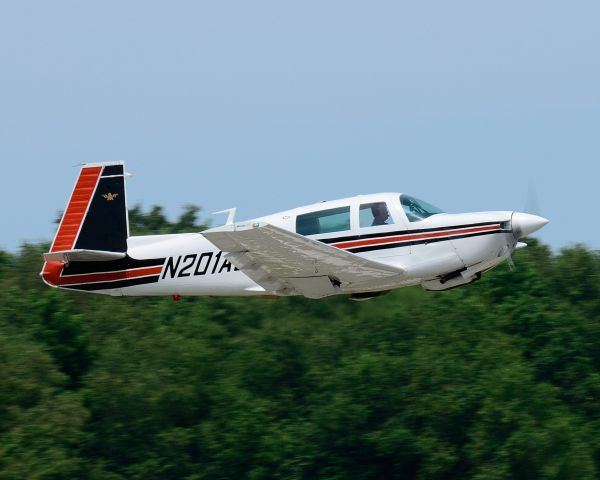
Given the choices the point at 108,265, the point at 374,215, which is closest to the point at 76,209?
the point at 108,265

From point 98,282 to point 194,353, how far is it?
10512 millimetres

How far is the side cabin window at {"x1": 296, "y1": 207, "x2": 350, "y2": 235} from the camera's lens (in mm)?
18000

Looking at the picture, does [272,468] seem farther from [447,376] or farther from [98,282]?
[98,282]

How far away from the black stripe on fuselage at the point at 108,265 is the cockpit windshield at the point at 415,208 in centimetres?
390

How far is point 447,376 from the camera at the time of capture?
92.4ft

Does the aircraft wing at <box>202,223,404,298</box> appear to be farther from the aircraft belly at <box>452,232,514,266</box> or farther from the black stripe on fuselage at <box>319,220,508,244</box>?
the aircraft belly at <box>452,232,514,266</box>

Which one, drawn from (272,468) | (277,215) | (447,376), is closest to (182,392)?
(272,468)

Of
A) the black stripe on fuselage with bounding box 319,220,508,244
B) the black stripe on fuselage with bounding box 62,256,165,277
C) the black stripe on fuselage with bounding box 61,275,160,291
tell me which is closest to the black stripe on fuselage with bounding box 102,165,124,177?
the black stripe on fuselage with bounding box 62,256,165,277

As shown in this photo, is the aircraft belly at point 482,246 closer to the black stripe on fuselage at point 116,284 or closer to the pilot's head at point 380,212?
the pilot's head at point 380,212

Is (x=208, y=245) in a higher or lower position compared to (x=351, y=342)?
higher

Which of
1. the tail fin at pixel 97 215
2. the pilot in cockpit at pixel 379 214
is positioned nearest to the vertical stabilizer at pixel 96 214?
the tail fin at pixel 97 215

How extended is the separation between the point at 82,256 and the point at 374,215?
4.60 meters

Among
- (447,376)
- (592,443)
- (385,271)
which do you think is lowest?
(592,443)

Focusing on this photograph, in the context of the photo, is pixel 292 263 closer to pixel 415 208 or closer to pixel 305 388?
pixel 415 208
